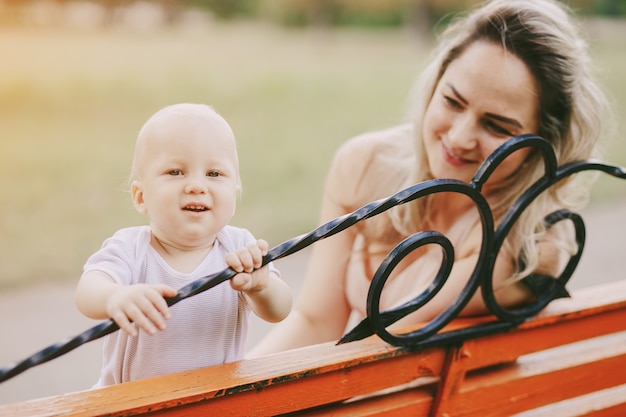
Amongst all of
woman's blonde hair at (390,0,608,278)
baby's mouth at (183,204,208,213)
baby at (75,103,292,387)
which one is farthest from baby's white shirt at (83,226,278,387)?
woman's blonde hair at (390,0,608,278)

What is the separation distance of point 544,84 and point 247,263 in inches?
38.2

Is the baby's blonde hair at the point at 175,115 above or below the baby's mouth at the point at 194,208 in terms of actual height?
above

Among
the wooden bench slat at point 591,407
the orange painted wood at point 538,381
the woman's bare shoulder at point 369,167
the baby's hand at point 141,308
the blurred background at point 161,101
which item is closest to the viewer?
the baby's hand at point 141,308

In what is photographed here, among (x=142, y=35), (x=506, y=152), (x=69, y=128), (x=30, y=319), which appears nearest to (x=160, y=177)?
(x=506, y=152)

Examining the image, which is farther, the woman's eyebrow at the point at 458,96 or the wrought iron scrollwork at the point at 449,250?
the woman's eyebrow at the point at 458,96

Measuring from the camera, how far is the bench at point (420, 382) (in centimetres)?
101

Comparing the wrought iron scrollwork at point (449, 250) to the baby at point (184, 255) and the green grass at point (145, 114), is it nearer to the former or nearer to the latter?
the baby at point (184, 255)

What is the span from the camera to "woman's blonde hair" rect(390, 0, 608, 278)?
159cm

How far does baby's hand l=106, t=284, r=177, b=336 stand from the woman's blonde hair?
90 centimetres

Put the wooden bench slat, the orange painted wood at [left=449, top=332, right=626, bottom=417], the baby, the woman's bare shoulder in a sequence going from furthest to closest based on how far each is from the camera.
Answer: the woman's bare shoulder → the wooden bench slat → the orange painted wood at [left=449, top=332, right=626, bottom=417] → the baby

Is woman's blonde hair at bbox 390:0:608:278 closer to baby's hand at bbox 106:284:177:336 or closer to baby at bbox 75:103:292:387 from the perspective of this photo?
baby at bbox 75:103:292:387

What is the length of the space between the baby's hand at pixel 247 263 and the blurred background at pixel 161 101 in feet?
1.25

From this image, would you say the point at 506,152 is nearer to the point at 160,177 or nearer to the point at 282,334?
the point at 160,177

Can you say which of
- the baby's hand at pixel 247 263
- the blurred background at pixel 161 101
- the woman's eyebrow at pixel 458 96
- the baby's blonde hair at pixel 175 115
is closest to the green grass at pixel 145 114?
the blurred background at pixel 161 101
